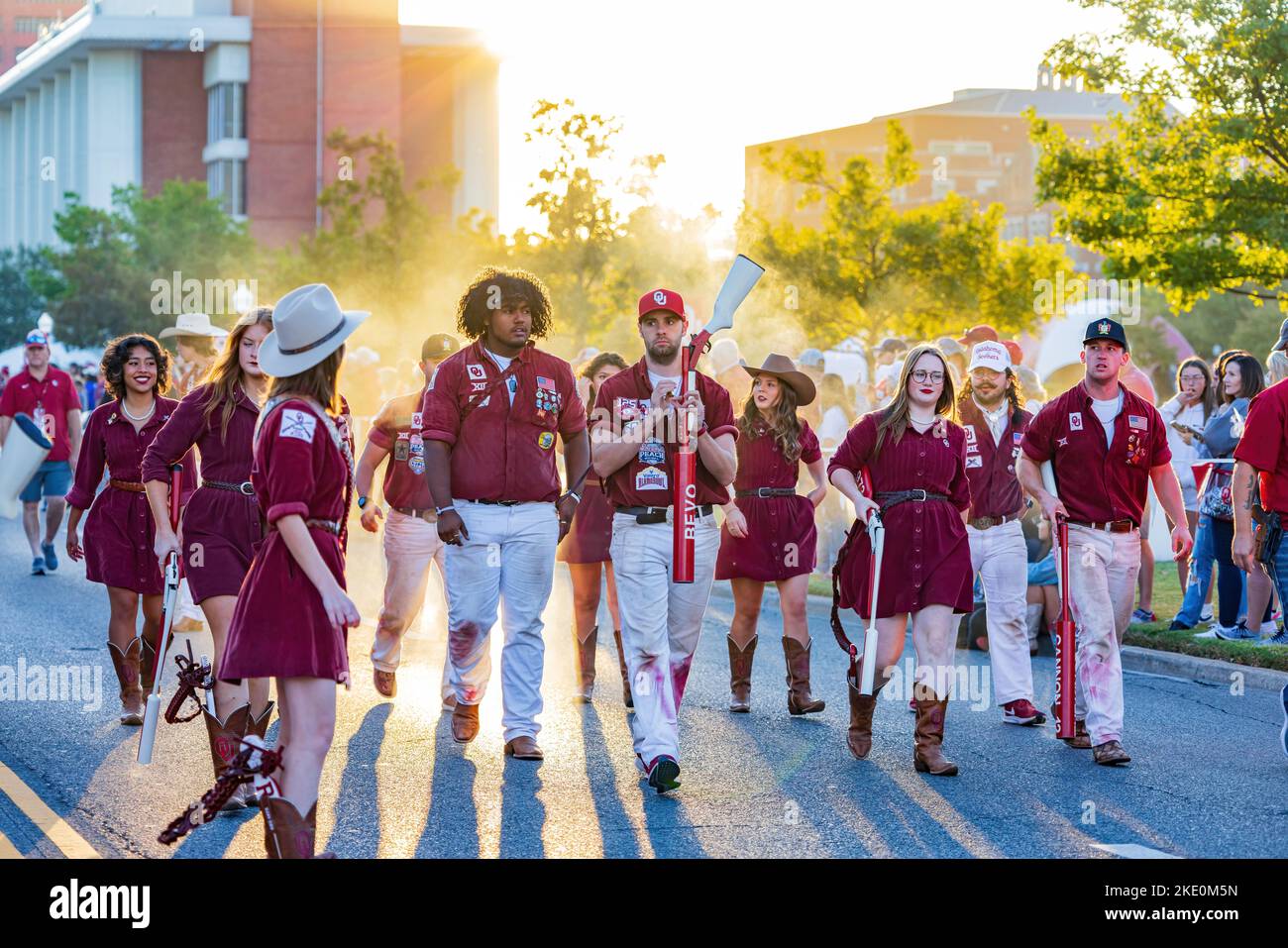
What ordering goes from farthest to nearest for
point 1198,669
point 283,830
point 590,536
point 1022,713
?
point 1198,669, point 590,536, point 1022,713, point 283,830

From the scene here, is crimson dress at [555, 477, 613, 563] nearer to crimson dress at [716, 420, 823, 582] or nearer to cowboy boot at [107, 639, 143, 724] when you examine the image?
crimson dress at [716, 420, 823, 582]

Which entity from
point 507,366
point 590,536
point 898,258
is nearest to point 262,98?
point 898,258

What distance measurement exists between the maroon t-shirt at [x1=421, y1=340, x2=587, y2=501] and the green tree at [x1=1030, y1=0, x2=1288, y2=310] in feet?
37.2

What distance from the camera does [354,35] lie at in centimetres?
8131

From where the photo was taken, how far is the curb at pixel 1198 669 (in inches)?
446

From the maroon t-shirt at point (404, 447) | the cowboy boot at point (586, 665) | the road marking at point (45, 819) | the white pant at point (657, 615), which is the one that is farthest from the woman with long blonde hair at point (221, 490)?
the cowboy boot at point (586, 665)

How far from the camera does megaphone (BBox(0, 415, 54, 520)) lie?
12.0 metres

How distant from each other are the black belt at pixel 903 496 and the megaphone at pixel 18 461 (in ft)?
19.2

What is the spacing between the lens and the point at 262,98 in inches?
3187

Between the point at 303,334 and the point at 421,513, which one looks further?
the point at 421,513

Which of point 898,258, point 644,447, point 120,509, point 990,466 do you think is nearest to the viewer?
point 644,447

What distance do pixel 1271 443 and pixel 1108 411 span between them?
2.56ft

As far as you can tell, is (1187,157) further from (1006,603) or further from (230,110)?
(230,110)
